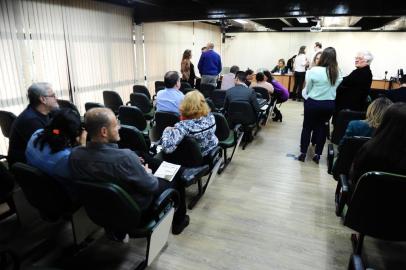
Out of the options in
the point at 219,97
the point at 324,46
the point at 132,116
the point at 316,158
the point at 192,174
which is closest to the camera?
the point at 192,174

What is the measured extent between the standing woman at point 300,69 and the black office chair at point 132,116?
6.46 meters

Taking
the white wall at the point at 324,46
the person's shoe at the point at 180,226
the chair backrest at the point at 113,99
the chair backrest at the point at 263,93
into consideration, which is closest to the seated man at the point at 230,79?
the chair backrest at the point at 263,93

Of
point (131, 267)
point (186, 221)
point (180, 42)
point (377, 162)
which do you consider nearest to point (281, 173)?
point (186, 221)

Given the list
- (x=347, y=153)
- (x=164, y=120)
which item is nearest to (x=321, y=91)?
(x=347, y=153)

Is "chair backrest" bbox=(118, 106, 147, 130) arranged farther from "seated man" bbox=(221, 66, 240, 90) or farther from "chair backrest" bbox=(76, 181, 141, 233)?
"seated man" bbox=(221, 66, 240, 90)

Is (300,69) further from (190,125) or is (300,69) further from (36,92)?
(36,92)

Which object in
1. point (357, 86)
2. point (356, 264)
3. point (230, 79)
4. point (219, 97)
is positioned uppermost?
point (357, 86)

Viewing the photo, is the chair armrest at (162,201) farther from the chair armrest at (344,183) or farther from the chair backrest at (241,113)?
the chair backrest at (241,113)

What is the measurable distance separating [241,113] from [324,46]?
7930 mm

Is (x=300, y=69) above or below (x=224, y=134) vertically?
above

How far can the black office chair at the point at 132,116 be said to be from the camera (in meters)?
3.72

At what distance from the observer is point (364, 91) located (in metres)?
3.71

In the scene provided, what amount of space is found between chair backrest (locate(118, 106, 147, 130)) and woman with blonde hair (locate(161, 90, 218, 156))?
135 cm

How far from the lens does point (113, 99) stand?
4.88 m
